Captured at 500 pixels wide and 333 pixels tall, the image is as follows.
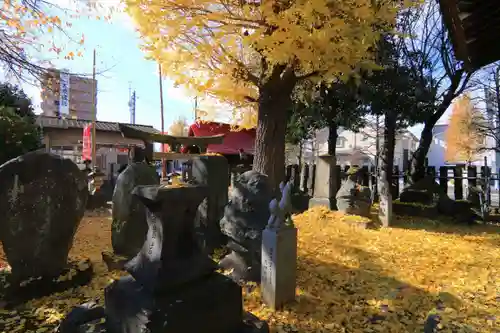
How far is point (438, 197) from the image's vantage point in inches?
378

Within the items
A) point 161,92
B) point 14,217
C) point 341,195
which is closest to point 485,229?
point 341,195

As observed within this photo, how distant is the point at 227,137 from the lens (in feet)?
61.2

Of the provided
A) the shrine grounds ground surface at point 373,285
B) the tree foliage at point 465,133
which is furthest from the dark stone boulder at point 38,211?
the tree foliage at point 465,133

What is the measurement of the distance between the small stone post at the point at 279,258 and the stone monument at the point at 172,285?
34.7 inches

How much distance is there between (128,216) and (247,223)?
2.06 metres

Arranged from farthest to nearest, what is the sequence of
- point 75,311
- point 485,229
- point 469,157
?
point 469,157, point 485,229, point 75,311

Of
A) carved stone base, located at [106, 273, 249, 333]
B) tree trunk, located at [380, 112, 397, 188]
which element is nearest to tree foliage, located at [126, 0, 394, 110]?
carved stone base, located at [106, 273, 249, 333]

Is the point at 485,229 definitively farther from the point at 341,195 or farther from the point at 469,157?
the point at 469,157

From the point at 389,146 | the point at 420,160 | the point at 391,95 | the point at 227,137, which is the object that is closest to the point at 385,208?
the point at 389,146

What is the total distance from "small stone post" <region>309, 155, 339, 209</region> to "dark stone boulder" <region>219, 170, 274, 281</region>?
211 inches

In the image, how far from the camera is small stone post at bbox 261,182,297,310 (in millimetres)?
3656

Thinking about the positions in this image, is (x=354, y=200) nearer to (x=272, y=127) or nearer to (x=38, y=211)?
(x=272, y=127)

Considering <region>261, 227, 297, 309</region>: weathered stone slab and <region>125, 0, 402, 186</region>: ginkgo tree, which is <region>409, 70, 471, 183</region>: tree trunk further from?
<region>261, 227, 297, 309</region>: weathered stone slab

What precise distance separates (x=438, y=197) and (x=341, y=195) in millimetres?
3417
